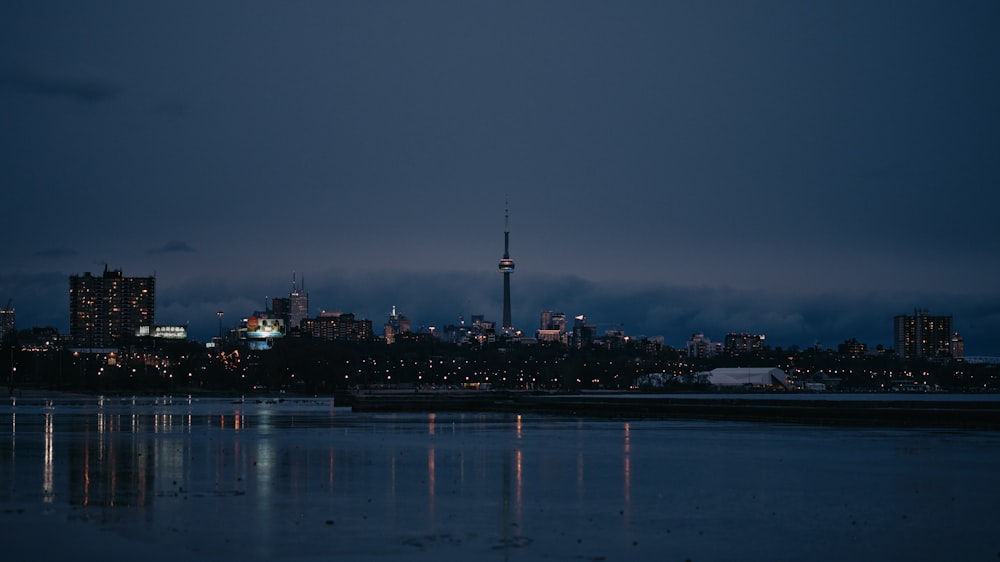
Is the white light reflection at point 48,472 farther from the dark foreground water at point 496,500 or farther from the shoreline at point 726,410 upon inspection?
the shoreline at point 726,410

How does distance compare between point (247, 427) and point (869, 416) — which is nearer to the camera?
point (247, 427)

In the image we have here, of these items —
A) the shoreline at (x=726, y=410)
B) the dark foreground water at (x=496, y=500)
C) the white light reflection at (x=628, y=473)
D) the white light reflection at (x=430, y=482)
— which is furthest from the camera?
the shoreline at (x=726, y=410)

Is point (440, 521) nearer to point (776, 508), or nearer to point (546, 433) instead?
point (776, 508)

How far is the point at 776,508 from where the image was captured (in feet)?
96.2

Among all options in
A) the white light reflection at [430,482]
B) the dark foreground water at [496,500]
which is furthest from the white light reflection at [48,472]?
the white light reflection at [430,482]

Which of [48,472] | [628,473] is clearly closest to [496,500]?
[628,473]

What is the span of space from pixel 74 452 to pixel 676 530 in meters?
29.7

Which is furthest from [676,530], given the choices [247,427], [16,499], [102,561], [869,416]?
[869,416]

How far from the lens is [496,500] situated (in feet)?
101

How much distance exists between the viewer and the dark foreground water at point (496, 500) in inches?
897

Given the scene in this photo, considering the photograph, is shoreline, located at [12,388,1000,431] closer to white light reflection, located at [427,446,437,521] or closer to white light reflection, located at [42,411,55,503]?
white light reflection, located at [427,446,437,521]

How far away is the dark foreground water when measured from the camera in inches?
897

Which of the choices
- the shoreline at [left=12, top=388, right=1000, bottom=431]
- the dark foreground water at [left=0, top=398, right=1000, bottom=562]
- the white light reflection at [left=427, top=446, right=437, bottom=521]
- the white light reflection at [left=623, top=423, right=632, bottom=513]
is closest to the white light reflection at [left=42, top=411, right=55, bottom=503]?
the dark foreground water at [left=0, top=398, right=1000, bottom=562]

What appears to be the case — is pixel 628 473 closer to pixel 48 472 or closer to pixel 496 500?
pixel 496 500
